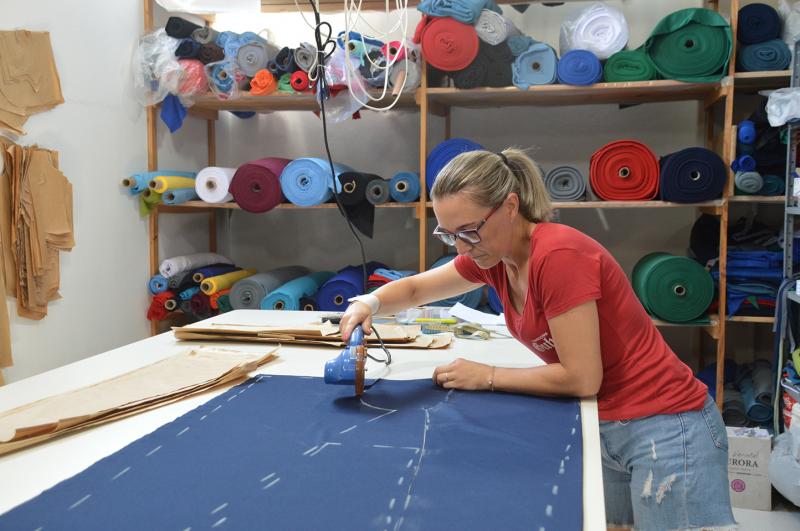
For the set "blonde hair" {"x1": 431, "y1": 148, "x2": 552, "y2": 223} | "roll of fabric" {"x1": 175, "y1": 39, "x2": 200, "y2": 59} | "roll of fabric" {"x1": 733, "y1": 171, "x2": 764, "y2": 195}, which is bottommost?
"blonde hair" {"x1": 431, "y1": 148, "x2": 552, "y2": 223}

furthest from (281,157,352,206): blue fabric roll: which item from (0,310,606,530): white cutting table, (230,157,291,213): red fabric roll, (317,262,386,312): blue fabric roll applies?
(0,310,606,530): white cutting table

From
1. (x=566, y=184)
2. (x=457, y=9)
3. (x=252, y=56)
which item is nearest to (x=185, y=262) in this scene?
(x=252, y=56)

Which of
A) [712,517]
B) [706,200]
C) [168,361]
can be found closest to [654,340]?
[712,517]

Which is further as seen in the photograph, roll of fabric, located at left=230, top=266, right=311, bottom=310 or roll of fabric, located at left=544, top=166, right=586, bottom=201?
roll of fabric, located at left=230, top=266, right=311, bottom=310

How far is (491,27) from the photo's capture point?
2.88 meters

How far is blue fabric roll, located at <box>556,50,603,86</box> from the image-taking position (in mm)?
2850

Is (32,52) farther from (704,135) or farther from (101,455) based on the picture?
(704,135)

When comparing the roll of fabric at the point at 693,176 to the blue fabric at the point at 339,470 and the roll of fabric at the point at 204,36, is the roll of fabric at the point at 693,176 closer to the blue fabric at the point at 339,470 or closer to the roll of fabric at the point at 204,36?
the blue fabric at the point at 339,470

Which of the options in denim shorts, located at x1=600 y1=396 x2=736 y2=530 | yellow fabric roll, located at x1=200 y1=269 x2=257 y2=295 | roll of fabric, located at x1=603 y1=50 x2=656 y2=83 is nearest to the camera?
denim shorts, located at x1=600 y1=396 x2=736 y2=530

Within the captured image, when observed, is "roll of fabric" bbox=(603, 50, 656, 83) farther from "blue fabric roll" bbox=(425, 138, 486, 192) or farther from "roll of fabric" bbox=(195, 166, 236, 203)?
"roll of fabric" bbox=(195, 166, 236, 203)

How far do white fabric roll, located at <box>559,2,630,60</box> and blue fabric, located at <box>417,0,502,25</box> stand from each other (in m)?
0.40

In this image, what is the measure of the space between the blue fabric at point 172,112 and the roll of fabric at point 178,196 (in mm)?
307

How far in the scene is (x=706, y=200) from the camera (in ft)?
9.29

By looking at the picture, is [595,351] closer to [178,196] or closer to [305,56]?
[305,56]
